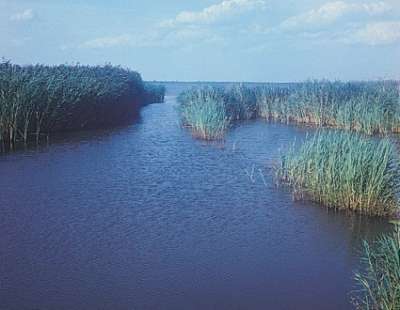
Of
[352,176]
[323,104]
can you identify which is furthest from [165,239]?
[323,104]

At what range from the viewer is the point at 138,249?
21.7 ft

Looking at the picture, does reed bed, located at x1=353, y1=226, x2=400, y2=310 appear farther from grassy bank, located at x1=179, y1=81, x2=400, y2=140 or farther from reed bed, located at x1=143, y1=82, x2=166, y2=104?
reed bed, located at x1=143, y1=82, x2=166, y2=104

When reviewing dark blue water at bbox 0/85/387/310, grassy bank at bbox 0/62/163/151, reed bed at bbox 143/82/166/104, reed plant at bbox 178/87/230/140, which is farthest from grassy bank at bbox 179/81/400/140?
reed bed at bbox 143/82/166/104

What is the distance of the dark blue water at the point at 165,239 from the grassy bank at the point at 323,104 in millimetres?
6488

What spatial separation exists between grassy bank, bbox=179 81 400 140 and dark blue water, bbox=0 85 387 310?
6.49m

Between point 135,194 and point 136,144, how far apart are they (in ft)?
20.5

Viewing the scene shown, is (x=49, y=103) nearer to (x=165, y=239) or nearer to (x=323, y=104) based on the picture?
(x=165, y=239)

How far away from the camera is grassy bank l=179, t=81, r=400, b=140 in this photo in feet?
56.2

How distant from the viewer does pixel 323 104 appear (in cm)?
1964

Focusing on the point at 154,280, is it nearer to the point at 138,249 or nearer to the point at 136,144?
the point at 138,249

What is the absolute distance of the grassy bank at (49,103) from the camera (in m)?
14.1

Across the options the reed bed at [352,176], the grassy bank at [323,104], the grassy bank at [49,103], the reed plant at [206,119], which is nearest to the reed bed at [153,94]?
the grassy bank at [323,104]

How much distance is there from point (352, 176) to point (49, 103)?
404 inches

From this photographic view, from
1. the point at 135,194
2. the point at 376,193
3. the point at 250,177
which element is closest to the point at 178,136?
the point at 250,177
